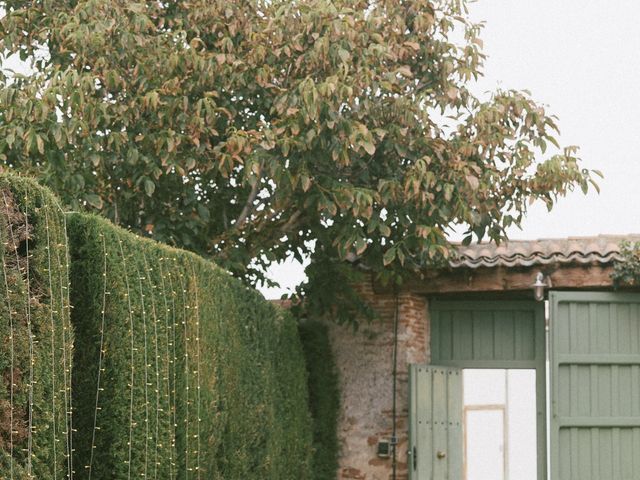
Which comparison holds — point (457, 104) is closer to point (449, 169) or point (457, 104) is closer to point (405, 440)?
point (449, 169)

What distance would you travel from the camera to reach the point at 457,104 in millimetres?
11945

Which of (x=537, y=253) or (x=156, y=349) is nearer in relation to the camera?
(x=156, y=349)

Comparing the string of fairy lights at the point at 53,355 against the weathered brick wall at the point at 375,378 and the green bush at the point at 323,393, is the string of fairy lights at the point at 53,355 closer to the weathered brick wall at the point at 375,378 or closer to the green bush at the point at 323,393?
the green bush at the point at 323,393

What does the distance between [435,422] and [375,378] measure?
95 cm

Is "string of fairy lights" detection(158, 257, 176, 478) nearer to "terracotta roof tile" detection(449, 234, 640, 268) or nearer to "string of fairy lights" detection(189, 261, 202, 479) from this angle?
"string of fairy lights" detection(189, 261, 202, 479)

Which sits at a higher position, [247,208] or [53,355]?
[247,208]

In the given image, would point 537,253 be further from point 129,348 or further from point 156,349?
point 129,348

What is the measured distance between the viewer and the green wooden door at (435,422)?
509 inches

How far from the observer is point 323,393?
13633mm


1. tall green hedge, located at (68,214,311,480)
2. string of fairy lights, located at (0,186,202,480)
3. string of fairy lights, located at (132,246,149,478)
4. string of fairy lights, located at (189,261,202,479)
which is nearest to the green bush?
tall green hedge, located at (68,214,311,480)

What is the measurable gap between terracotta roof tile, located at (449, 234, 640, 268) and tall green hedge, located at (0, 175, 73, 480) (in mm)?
7529

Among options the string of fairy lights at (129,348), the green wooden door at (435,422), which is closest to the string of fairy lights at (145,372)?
the string of fairy lights at (129,348)

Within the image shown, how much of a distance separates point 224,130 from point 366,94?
1.48 m

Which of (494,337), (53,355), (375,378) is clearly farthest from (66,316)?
(494,337)
